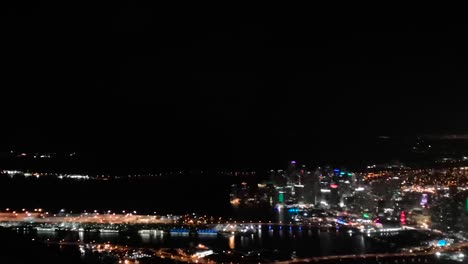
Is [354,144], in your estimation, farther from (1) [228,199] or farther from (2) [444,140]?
(1) [228,199]

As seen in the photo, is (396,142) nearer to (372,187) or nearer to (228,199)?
(372,187)

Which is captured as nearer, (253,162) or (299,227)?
(299,227)

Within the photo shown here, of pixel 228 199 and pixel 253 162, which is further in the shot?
pixel 253 162

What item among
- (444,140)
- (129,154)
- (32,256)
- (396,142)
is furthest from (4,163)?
(32,256)

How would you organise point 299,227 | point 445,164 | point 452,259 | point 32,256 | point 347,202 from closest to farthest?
point 32,256 → point 452,259 → point 299,227 → point 347,202 → point 445,164

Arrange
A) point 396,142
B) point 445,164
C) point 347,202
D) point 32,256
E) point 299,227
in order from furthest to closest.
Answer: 1. point 396,142
2. point 445,164
3. point 347,202
4. point 299,227
5. point 32,256

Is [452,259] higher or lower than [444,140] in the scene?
lower

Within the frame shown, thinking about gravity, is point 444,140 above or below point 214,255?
above

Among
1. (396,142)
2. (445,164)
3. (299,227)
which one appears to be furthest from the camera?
(396,142)

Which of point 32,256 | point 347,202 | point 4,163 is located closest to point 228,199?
point 347,202
